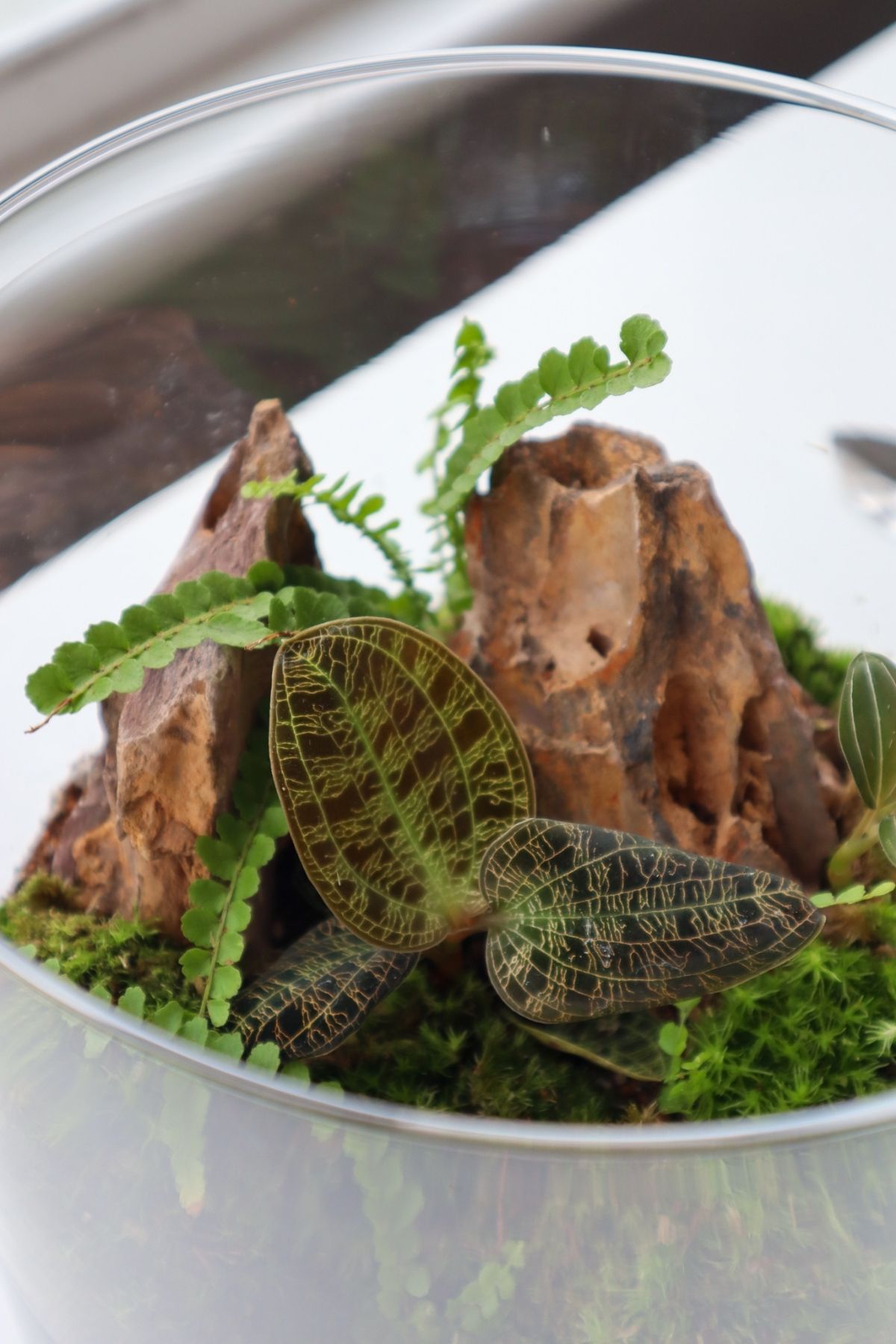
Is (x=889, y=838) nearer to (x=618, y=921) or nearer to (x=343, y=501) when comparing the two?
(x=618, y=921)

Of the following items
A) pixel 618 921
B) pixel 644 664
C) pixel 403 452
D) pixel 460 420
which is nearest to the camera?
pixel 618 921

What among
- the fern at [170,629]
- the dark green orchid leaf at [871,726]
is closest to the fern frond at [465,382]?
the fern at [170,629]

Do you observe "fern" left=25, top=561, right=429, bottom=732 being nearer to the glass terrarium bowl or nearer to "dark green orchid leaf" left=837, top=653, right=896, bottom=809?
the glass terrarium bowl

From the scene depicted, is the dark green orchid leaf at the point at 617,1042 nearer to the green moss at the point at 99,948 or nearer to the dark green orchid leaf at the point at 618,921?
the dark green orchid leaf at the point at 618,921

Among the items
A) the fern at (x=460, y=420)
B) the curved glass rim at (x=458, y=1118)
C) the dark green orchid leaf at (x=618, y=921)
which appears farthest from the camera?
the fern at (x=460, y=420)

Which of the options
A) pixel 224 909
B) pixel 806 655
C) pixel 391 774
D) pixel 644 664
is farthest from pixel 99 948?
pixel 806 655

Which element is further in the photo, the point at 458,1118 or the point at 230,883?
the point at 230,883

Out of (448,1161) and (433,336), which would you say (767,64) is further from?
(448,1161)

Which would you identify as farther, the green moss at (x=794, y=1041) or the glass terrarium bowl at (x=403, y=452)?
the green moss at (x=794, y=1041)
